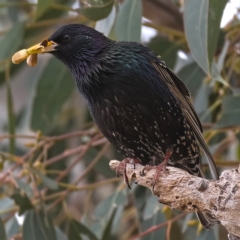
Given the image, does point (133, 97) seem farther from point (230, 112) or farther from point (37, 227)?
point (37, 227)

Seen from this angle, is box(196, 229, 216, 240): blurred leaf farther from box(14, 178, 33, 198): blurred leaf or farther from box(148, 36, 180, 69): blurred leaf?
box(148, 36, 180, 69): blurred leaf

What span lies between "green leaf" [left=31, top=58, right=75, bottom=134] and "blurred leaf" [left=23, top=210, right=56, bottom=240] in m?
0.85

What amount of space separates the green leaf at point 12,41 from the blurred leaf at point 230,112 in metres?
1.24

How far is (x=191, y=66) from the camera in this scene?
3807mm

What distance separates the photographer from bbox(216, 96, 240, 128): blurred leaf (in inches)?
130

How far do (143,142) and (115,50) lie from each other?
428mm

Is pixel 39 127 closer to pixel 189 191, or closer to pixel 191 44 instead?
pixel 191 44

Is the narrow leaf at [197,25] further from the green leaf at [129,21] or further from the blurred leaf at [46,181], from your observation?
the blurred leaf at [46,181]

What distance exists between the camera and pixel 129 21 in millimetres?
3178

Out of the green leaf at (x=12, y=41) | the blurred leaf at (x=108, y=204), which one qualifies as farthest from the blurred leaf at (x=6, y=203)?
the green leaf at (x=12, y=41)

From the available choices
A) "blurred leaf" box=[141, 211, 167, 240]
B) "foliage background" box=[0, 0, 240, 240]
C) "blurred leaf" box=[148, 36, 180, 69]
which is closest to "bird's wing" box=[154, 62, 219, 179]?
"foliage background" box=[0, 0, 240, 240]

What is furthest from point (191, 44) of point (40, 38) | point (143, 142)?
point (40, 38)

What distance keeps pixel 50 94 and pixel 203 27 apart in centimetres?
145

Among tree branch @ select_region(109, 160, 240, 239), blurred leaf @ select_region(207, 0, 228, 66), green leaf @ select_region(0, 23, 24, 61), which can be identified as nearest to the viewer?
tree branch @ select_region(109, 160, 240, 239)
